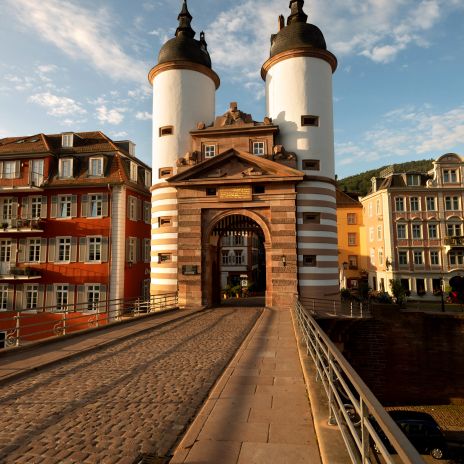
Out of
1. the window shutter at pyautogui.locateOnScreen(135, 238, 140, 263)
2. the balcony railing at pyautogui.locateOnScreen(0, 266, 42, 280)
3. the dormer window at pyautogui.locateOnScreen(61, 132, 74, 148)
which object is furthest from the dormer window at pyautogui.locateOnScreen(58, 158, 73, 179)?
the balcony railing at pyautogui.locateOnScreen(0, 266, 42, 280)

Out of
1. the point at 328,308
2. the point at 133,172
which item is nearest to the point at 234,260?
the point at 133,172

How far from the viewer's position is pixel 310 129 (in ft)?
77.0

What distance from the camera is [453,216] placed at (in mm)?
39750

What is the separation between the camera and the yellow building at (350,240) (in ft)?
162

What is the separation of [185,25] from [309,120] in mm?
12119

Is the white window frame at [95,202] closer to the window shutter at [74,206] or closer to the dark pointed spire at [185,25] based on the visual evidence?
the window shutter at [74,206]

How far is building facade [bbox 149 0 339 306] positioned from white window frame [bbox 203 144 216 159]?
2.6 inches

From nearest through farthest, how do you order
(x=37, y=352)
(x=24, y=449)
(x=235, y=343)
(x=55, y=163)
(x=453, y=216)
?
(x=24, y=449)
(x=37, y=352)
(x=235, y=343)
(x=55, y=163)
(x=453, y=216)

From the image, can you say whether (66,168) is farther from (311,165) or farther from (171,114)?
(311,165)

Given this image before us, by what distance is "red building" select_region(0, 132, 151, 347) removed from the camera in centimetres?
2591

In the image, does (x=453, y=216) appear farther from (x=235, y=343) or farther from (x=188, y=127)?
(x=235, y=343)

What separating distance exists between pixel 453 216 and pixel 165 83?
1332 inches

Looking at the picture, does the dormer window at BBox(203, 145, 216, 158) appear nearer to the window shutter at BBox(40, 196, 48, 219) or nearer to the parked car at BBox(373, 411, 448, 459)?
the window shutter at BBox(40, 196, 48, 219)

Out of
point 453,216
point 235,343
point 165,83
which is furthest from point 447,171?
point 235,343
